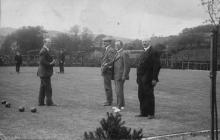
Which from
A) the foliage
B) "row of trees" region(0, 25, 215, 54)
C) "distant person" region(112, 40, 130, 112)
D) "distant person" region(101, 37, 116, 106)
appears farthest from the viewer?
the foliage

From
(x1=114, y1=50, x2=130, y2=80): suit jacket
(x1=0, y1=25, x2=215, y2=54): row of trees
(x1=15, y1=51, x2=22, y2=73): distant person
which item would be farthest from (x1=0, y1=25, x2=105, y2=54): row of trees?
(x1=114, y1=50, x2=130, y2=80): suit jacket

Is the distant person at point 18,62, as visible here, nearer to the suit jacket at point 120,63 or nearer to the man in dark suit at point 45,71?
the man in dark suit at point 45,71

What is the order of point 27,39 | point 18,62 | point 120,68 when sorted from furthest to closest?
point 27,39, point 18,62, point 120,68

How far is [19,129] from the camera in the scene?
794 centimetres

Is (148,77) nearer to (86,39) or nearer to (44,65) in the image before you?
(44,65)

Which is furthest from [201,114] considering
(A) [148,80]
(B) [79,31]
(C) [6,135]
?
(B) [79,31]

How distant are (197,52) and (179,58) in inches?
106

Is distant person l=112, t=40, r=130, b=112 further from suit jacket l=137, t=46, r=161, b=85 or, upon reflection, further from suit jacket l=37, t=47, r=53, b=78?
suit jacket l=37, t=47, r=53, b=78

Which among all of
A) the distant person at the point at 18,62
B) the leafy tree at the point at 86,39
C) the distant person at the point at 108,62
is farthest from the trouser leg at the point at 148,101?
the leafy tree at the point at 86,39

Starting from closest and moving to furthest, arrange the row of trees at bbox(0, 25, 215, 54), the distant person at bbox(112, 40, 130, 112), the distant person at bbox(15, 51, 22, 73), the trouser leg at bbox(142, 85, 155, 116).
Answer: the trouser leg at bbox(142, 85, 155, 116) → the distant person at bbox(112, 40, 130, 112) → the distant person at bbox(15, 51, 22, 73) → the row of trees at bbox(0, 25, 215, 54)

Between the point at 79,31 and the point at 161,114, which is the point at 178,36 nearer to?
the point at 79,31

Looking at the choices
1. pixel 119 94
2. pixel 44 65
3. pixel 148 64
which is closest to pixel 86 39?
pixel 44 65

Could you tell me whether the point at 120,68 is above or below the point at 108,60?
below

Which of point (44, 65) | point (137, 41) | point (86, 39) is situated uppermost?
point (86, 39)
